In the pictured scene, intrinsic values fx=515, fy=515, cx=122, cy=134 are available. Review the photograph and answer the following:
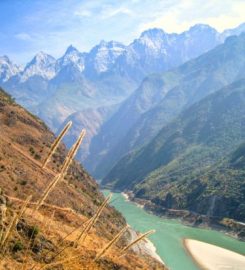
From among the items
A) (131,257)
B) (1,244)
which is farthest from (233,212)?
(1,244)

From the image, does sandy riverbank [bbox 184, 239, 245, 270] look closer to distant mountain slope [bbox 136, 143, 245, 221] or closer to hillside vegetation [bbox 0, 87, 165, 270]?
hillside vegetation [bbox 0, 87, 165, 270]

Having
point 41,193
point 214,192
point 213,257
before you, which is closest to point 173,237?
point 213,257

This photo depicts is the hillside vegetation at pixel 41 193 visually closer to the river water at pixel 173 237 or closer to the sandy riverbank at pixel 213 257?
the river water at pixel 173 237

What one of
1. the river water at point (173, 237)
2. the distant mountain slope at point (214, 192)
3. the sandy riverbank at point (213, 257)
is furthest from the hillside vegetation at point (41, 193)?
the distant mountain slope at point (214, 192)

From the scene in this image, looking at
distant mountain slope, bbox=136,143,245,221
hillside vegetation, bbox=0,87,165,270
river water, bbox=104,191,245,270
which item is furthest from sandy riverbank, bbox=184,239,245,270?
distant mountain slope, bbox=136,143,245,221

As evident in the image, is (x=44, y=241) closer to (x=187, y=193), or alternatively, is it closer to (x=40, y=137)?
(x=40, y=137)

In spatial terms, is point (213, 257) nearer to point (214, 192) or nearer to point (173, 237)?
Answer: point (173, 237)
